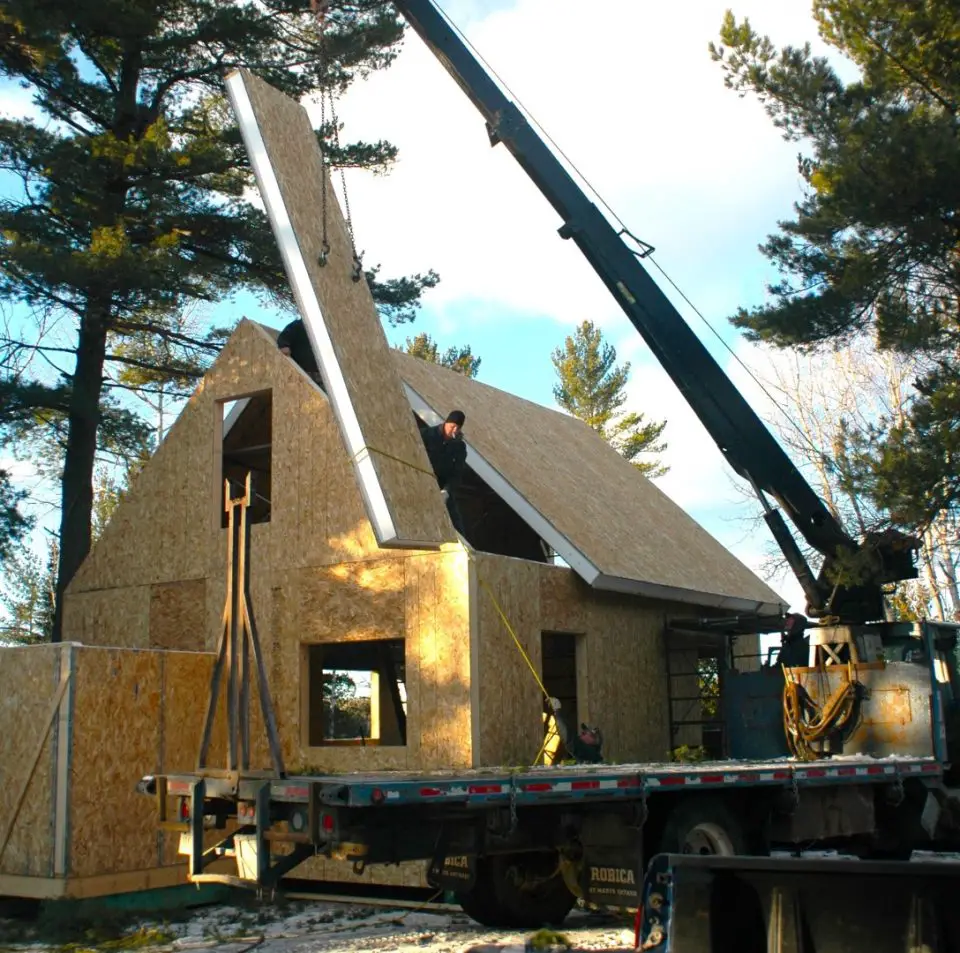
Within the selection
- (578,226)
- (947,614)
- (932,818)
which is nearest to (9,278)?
(578,226)

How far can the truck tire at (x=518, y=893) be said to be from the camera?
8.95 meters

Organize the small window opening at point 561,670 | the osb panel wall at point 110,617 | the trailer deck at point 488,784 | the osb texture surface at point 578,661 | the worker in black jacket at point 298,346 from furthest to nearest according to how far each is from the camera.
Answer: the small window opening at point 561,670
the osb panel wall at point 110,617
the worker in black jacket at point 298,346
the osb texture surface at point 578,661
the trailer deck at point 488,784

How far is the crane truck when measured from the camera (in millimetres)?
4832

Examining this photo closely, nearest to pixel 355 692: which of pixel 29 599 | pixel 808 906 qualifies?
pixel 29 599

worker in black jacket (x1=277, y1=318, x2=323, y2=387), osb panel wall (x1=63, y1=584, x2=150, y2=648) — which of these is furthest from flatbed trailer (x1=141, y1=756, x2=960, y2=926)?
worker in black jacket (x1=277, y1=318, x2=323, y2=387)

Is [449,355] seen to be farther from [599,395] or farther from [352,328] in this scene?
[352,328]

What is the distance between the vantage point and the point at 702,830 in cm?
891

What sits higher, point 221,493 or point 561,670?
point 221,493

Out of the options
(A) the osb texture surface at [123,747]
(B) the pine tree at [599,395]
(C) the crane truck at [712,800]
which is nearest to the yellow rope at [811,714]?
(C) the crane truck at [712,800]

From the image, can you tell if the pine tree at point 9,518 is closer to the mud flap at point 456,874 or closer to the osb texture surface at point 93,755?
the osb texture surface at point 93,755

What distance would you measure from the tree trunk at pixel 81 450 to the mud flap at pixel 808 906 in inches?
571

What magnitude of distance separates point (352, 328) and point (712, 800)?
5.15 metres

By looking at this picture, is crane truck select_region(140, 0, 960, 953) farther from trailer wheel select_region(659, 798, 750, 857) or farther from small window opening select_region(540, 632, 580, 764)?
small window opening select_region(540, 632, 580, 764)

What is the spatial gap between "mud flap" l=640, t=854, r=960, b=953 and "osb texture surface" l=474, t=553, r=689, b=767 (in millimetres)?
7032
